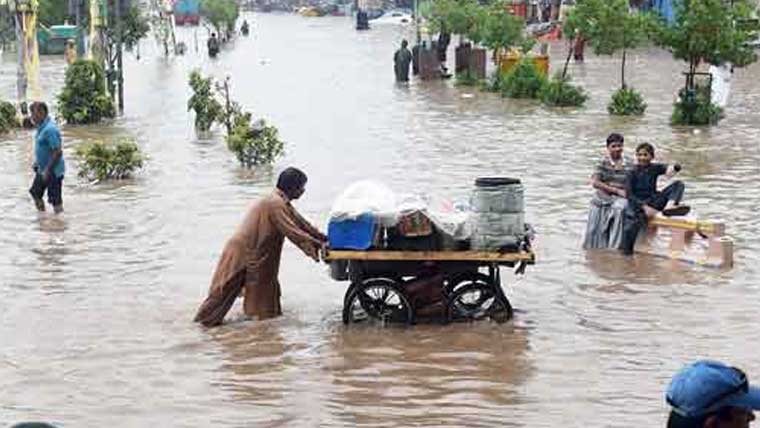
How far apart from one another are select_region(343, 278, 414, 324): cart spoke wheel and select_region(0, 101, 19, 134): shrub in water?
1674 cm

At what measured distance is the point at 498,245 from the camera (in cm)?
1064

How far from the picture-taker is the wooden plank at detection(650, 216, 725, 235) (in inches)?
533

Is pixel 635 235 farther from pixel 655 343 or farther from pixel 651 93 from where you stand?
pixel 651 93

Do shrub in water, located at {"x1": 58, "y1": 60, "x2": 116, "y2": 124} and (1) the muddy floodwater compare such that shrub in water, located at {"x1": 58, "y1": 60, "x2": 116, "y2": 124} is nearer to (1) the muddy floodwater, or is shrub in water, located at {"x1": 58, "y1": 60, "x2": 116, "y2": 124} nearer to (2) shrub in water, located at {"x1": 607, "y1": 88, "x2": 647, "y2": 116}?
(1) the muddy floodwater

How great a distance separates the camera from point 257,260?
36.3 ft

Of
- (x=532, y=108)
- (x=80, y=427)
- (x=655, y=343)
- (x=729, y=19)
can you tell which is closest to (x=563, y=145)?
(x=729, y=19)

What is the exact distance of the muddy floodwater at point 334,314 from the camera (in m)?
9.16

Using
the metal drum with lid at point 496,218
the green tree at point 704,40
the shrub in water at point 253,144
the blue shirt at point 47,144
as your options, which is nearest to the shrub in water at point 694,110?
the green tree at point 704,40

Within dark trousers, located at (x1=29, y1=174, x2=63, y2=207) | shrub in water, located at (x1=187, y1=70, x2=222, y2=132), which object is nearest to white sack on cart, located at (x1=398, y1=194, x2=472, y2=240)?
dark trousers, located at (x1=29, y1=174, x2=63, y2=207)

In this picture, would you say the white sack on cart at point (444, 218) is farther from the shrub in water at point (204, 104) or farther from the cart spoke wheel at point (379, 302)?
the shrub in water at point (204, 104)

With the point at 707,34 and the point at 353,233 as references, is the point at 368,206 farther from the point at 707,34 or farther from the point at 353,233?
the point at 707,34

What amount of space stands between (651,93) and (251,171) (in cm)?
1830

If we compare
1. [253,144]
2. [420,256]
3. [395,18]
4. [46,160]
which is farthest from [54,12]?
[420,256]

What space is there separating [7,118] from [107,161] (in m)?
7.52
